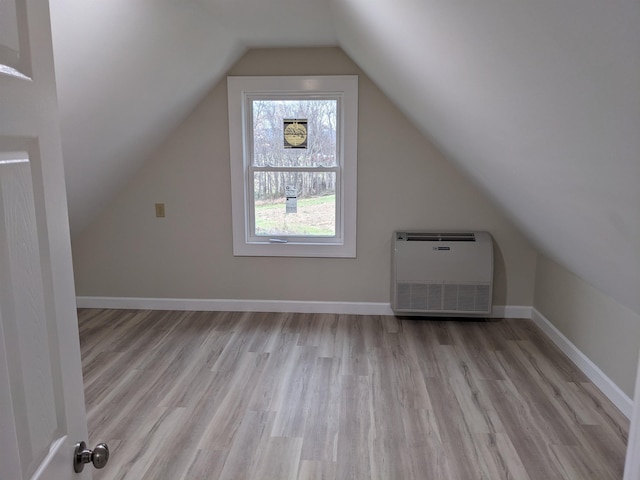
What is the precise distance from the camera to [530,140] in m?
1.66

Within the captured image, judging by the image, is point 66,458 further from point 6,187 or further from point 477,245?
point 477,245

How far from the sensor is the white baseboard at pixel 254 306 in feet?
13.3

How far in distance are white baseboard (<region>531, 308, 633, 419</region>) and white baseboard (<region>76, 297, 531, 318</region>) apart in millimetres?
269

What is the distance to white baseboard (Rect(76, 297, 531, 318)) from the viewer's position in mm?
4062

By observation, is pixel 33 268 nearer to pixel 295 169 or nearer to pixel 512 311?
pixel 295 169

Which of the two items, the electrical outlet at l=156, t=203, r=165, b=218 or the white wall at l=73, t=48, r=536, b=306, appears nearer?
the white wall at l=73, t=48, r=536, b=306

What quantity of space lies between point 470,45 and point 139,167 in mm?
3219

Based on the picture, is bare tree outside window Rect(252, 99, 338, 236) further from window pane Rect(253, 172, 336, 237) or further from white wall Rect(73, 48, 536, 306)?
white wall Rect(73, 48, 536, 306)

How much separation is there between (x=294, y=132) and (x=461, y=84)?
234cm

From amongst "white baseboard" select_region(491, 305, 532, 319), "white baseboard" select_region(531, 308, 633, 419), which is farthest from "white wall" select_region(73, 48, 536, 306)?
"white baseboard" select_region(531, 308, 633, 419)

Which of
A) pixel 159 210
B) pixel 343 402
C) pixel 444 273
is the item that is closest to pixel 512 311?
pixel 444 273

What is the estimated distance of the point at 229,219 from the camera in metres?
4.12

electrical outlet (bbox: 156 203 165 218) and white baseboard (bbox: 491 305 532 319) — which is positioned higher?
electrical outlet (bbox: 156 203 165 218)

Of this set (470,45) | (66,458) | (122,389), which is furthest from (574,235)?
(122,389)
